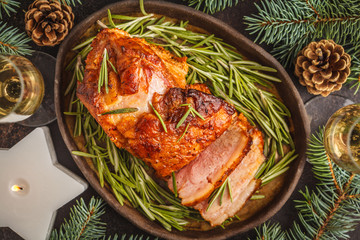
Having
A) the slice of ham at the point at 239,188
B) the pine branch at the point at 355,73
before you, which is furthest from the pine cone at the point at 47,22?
the pine branch at the point at 355,73

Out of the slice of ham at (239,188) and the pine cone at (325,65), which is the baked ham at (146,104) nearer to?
the slice of ham at (239,188)

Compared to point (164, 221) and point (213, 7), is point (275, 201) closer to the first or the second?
point (164, 221)

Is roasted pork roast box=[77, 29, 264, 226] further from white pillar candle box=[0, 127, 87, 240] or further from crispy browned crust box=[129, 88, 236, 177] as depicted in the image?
white pillar candle box=[0, 127, 87, 240]

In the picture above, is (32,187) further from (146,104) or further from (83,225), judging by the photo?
(146,104)

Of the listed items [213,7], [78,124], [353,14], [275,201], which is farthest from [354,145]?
[78,124]

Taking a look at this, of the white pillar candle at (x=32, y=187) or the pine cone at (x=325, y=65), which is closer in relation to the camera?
the pine cone at (x=325, y=65)

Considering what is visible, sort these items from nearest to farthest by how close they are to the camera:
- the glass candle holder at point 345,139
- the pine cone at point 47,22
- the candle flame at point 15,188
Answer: the glass candle holder at point 345,139, the pine cone at point 47,22, the candle flame at point 15,188
